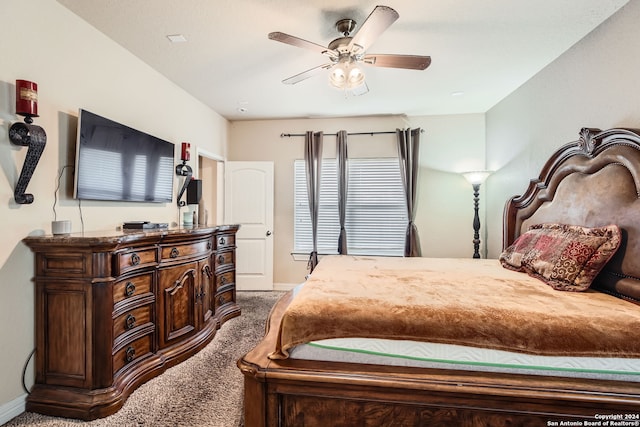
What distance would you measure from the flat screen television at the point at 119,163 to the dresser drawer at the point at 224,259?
81cm

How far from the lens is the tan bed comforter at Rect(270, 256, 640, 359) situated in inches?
47.4

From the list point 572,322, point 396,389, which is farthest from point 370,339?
point 572,322

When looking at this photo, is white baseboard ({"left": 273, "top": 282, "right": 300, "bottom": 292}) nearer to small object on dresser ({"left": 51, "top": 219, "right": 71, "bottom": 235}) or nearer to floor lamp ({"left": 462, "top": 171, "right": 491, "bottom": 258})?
floor lamp ({"left": 462, "top": 171, "right": 491, "bottom": 258})

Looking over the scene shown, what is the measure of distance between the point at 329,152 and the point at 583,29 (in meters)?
2.98

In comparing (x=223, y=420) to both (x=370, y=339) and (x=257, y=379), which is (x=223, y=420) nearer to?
(x=257, y=379)

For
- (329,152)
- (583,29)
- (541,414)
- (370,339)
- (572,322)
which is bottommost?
(541,414)

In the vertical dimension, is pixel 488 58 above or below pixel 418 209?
above

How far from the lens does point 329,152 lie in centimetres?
451

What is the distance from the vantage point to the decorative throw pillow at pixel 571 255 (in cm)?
176

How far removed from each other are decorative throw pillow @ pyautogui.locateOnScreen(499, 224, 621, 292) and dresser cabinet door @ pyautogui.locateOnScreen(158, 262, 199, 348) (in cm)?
272

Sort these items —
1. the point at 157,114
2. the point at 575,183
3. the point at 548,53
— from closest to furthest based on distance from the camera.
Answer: the point at 575,183, the point at 548,53, the point at 157,114

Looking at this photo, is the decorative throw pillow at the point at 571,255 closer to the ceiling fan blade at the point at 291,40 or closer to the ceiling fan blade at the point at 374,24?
the ceiling fan blade at the point at 374,24

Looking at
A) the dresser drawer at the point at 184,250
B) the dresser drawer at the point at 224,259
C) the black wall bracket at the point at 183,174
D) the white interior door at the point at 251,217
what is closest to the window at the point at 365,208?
the white interior door at the point at 251,217

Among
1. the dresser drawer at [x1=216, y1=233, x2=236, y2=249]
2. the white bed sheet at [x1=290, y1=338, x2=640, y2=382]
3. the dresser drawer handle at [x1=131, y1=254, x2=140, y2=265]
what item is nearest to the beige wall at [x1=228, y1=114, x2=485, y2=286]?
the dresser drawer at [x1=216, y1=233, x2=236, y2=249]
